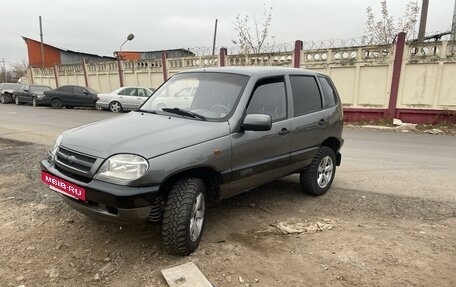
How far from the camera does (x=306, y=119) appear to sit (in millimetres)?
4895

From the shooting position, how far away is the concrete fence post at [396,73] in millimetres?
14555

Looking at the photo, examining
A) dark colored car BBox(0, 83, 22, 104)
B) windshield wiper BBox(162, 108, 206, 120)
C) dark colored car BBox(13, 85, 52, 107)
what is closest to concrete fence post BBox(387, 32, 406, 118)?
windshield wiper BBox(162, 108, 206, 120)

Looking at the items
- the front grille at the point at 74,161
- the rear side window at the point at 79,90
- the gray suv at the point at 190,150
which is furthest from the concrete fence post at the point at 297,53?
the front grille at the point at 74,161

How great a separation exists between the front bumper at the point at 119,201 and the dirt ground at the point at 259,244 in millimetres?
512

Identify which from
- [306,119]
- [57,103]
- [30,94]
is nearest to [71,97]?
[57,103]

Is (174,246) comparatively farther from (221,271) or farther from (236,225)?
(236,225)

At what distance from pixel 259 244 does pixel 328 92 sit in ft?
9.24

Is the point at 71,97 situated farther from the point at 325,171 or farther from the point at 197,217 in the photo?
the point at 197,217

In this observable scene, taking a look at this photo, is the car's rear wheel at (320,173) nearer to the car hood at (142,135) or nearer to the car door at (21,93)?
the car hood at (142,135)

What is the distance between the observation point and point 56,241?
3.85 meters

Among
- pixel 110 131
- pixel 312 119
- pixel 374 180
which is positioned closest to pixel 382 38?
pixel 374 180

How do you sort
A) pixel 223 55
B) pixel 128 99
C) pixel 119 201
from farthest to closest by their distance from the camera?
pixel 128 99, pixel 223 55, pixel 119 201

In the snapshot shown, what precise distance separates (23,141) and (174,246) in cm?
814

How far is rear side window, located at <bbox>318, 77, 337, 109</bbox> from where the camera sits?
5535 millimetres
